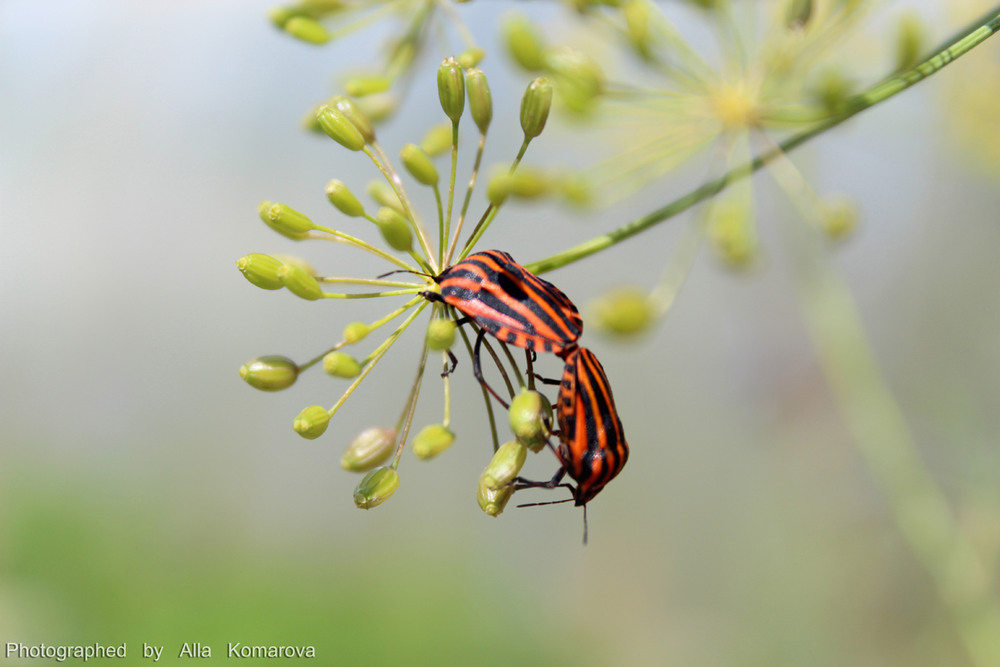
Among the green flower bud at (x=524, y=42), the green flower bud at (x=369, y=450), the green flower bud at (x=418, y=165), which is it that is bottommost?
the green flower bud at (x=369, y=450)

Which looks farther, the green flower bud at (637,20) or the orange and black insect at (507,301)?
the green flower bud at (637,20)

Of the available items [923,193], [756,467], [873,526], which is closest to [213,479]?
[756,467]

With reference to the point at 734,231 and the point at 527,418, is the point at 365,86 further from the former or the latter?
the point at 734,231

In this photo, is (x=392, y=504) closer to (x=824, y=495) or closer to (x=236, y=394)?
(x=236, y=394)

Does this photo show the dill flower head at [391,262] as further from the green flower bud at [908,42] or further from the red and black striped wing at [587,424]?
the green flower bud at [908,42]

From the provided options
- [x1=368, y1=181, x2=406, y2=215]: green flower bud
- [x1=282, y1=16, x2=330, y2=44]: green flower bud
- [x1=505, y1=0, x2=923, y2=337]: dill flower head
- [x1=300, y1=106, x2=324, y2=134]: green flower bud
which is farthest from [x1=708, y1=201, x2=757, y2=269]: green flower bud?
[x1=282, y1=16, x2=330, y2=44]: green flower bud

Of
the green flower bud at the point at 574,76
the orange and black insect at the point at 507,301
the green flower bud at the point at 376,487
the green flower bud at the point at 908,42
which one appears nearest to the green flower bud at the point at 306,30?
the green flower bud at the point at 574,76

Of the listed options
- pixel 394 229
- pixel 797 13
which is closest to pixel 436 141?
pixel 394 229
